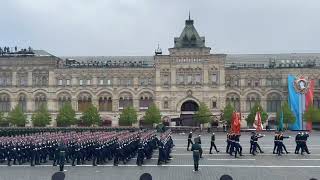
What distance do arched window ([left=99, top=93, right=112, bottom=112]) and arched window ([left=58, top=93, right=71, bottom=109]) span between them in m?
5.00

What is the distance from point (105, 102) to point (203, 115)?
16466 mm

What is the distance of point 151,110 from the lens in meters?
79.9

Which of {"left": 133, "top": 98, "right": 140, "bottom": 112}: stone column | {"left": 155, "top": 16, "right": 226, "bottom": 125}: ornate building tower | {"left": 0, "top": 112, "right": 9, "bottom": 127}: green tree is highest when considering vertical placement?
{"left": 155, "top": 16, "right": 226, "bottom": 125}: ornate building tower

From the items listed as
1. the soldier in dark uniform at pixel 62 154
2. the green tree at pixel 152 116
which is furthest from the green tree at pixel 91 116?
the soldier in dark uniform at pixel 62 154

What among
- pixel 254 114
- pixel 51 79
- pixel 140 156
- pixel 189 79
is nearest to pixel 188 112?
pixel 189 79

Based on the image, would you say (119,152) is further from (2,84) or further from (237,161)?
(2,84)

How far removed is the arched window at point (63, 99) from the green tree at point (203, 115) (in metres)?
20.4

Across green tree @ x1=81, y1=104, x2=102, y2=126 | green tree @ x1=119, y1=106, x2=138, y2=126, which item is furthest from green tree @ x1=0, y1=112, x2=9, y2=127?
green tree @ x1=119, y1=106, x2=138, y2=126

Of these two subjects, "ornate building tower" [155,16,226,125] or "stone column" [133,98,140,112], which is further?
"stone column" [133,98,140,112]

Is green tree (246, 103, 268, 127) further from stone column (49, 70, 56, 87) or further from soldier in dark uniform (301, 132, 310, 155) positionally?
soldier in dark uniform (301, 132, 310, 155)

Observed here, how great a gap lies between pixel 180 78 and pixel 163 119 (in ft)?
22.2

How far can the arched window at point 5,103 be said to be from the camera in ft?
284

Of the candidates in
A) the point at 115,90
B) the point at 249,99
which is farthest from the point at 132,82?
the point at 249,99

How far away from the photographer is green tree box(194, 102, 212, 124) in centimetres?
7891
